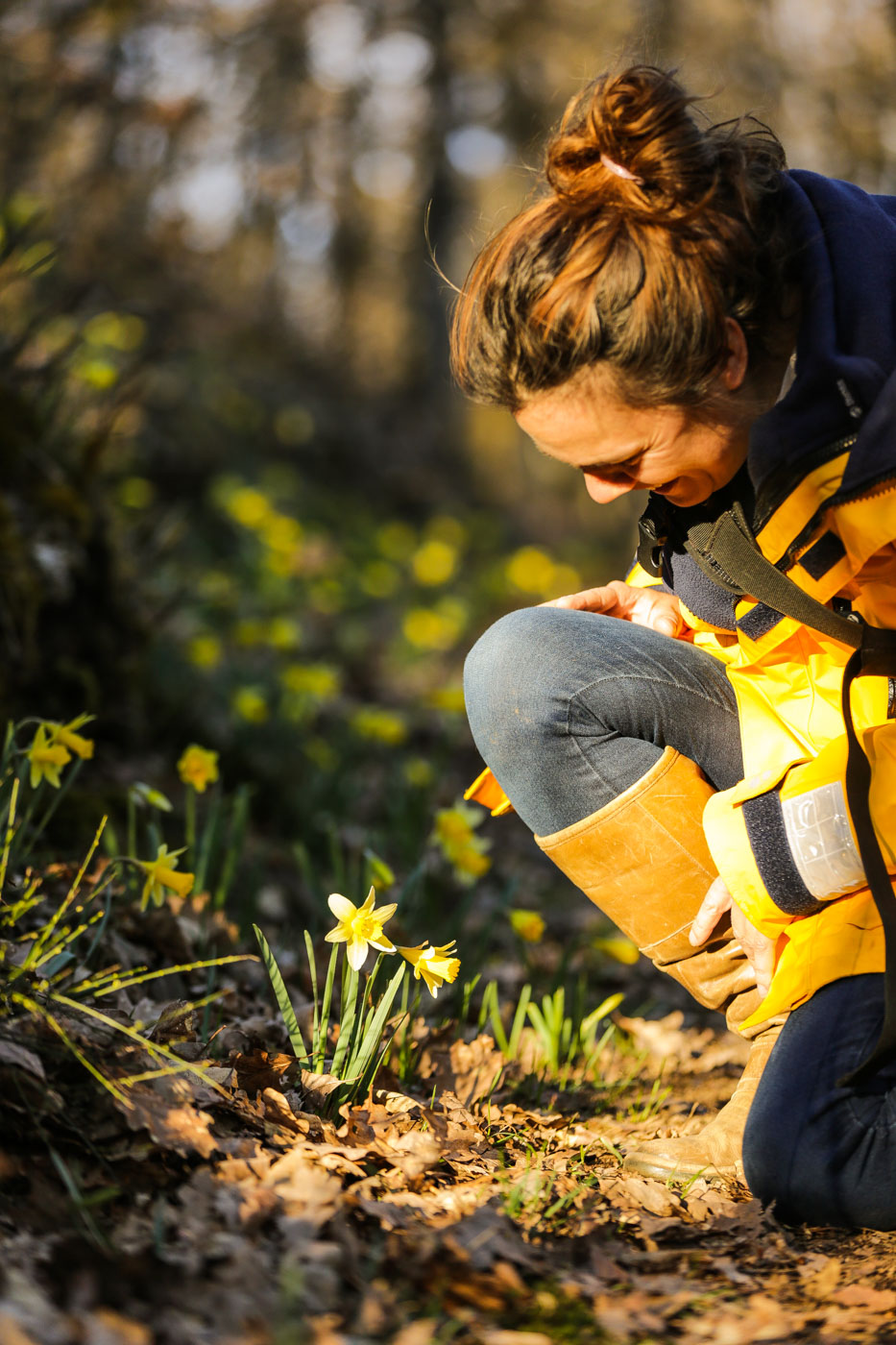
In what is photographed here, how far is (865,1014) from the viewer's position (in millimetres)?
1543

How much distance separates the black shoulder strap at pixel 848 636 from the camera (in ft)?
4.77

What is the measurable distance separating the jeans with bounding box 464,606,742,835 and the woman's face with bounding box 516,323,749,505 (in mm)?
350

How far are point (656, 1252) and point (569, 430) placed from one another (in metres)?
1.17

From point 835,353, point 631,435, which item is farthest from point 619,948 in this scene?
point 835,353

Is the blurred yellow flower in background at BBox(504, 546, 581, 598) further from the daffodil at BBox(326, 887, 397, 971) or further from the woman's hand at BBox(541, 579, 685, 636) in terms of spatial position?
the daffodil at BBox(326, 887, 397, 971)

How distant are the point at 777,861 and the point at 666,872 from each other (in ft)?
1.02

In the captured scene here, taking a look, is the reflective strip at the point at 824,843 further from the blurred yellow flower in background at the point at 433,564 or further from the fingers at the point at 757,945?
the blurred yellow flower in background at the point at 433,564

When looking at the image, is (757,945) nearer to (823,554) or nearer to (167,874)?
(823,554)

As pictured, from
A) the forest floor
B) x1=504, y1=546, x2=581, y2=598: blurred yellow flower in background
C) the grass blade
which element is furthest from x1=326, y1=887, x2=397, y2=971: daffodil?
x1=504, y1=546, x2=581, y2=598: blurred yellow flower in background

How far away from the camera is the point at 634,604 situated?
7.28 ft

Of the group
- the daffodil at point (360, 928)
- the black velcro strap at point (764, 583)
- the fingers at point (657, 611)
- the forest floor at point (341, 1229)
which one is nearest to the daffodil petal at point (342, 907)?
the daffodil at point (360, 928)

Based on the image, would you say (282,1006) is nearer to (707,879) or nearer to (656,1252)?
(656,1252)

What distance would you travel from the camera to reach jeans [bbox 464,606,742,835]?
A: 1821 mm

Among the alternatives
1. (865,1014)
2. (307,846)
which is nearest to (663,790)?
(865,1014)
